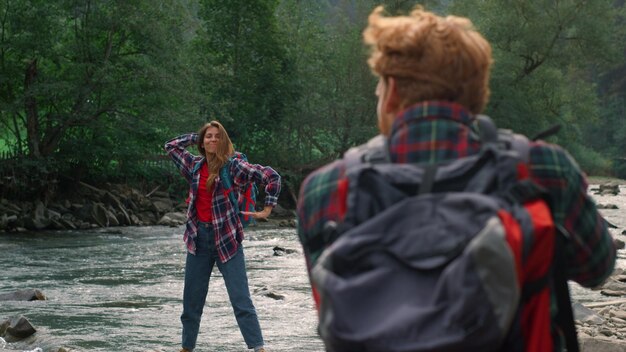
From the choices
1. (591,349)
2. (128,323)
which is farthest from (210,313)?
(591,349)

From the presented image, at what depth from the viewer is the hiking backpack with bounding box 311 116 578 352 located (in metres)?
2.28

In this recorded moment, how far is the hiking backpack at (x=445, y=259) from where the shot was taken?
2279 mm

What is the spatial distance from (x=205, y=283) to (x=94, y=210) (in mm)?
24773

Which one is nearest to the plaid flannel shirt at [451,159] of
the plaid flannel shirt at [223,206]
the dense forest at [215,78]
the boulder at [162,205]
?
the plaid flannel shirt at [223,206]

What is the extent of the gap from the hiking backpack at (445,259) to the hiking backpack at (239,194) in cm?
622

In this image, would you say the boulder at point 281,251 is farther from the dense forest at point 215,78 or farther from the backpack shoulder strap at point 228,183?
the backpack shoulder strap at point 228,183

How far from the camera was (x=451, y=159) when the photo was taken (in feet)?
8.25

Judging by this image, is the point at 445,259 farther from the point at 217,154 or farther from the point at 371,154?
the point at 217,154

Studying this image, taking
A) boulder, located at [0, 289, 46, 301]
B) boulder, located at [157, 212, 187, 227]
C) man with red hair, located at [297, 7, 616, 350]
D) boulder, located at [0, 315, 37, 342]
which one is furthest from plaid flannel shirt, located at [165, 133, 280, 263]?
boulder, located at [157, 212, 187, 227]

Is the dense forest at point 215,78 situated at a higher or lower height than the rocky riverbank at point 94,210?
higher

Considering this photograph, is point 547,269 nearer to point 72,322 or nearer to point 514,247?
point 514,247

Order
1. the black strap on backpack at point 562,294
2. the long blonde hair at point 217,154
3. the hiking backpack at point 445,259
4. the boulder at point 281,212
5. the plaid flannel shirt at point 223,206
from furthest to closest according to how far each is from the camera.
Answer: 1. the boulder at point 281,212
2. the long blonde hair at point 217,154
3. the plaid flannel shirt at point 223,206
4. the black strap on backpack at point 562,294
5. the hiking backpack at point 445,259

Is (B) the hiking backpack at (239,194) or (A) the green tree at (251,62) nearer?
(B) the hiking backpack at (239,194)

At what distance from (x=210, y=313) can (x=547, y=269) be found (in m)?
11.1
